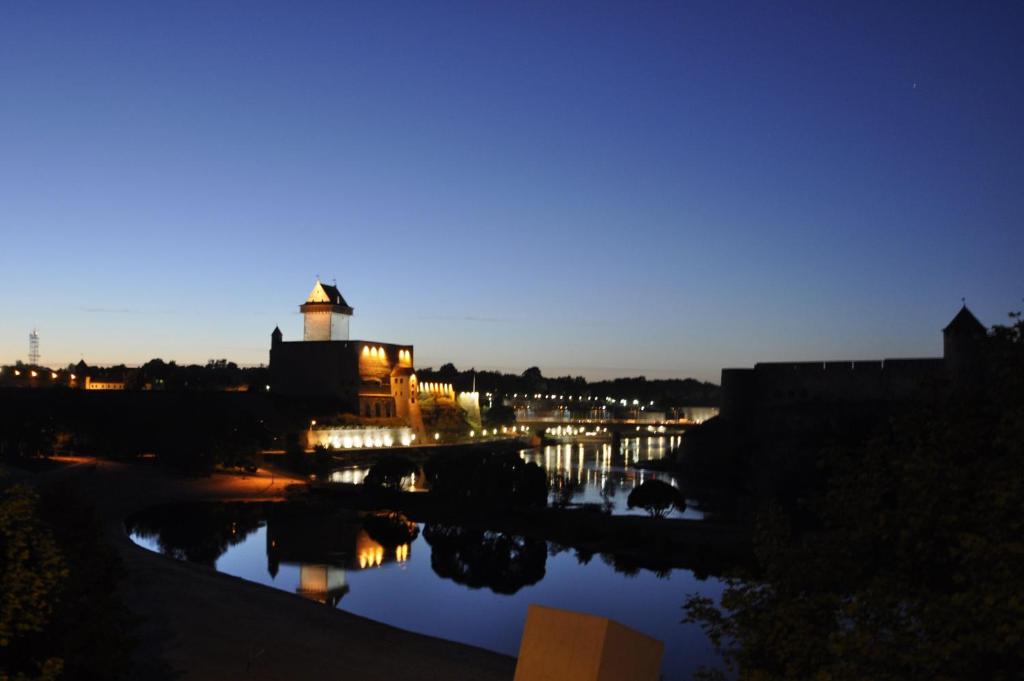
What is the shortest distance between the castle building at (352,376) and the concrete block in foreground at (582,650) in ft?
170

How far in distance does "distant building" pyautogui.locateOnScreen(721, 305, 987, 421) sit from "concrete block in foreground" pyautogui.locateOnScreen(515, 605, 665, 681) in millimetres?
Answer: 29226

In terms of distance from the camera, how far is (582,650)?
2945 mm

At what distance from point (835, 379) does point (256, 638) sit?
29.5m

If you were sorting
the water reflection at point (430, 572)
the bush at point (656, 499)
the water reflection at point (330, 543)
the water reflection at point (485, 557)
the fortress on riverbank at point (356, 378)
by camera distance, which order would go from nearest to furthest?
the water reflection at point (430, 572) → the water reflection at point (330, 543) → the water reflection at point (485, 557) → the bush at point (656, 499) → the fortress on riverbank at point (356, 378)

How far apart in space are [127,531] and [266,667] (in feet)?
45.4

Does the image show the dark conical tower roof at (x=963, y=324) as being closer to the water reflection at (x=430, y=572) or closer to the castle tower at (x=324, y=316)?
the water reflection at (x=430, y=572)

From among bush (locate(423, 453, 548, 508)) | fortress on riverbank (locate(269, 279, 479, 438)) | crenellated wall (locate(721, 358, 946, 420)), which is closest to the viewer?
bush (locate(423, 453, 548, 508))

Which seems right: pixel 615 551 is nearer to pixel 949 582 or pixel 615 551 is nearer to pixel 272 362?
pixel 949 582

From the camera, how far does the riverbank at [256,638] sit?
35.4 ft

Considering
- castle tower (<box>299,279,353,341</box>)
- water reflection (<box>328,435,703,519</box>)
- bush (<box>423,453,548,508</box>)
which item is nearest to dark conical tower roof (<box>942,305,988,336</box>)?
water reflection (<box>328,435,703,519</box>)

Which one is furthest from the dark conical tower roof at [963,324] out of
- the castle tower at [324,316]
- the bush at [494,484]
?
the castle tower at [324,316]

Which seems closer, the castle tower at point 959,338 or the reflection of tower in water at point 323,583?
the reflection of tower in water at point 323,583

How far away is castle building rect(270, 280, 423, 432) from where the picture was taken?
182 feet

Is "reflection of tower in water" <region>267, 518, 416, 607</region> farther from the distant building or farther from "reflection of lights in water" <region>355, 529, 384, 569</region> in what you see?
the distant building
